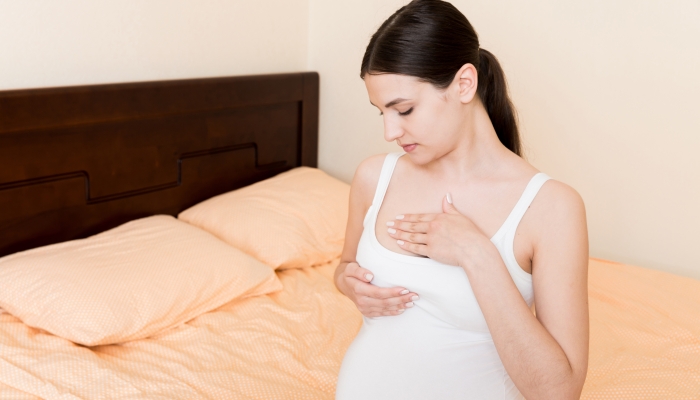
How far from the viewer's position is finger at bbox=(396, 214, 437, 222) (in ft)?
3.77

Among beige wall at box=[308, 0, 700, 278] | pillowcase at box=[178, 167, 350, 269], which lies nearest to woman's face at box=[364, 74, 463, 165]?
pillowcase at box=[178, 167, 350, 269]

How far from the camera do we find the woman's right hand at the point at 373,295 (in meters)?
1.13

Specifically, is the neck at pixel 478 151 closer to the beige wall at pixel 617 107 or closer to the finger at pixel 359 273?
the finger at pixel 359 273

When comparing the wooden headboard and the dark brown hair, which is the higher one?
the dark brown hair

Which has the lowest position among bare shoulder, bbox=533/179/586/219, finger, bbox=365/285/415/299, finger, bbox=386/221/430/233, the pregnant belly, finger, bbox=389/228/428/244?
the pregnant belly

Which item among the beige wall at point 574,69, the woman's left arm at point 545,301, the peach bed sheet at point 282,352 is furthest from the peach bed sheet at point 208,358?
the beige wall at point 574,69

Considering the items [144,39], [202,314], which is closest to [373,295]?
[202,314]

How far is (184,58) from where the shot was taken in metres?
2.38

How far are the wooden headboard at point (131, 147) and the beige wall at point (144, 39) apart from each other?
0.09m

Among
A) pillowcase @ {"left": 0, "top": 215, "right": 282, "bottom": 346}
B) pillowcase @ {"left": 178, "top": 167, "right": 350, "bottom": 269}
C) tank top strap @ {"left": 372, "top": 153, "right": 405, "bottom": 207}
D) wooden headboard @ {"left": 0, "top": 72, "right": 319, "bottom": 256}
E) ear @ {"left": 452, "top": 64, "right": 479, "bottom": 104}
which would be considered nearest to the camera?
ear @ {"left": 452, "top": 64, "right": 479, "bottom": 104}

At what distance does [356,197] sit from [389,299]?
0.29 metres

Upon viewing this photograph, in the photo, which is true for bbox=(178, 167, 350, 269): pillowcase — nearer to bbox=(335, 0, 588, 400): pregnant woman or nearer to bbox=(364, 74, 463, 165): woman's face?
bbox=(335, 0, 588, 400): pregnant woman

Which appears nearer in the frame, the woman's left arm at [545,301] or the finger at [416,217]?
the woman's left arm at [545,301]

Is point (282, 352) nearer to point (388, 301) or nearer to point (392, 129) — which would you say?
point (388, 301)
